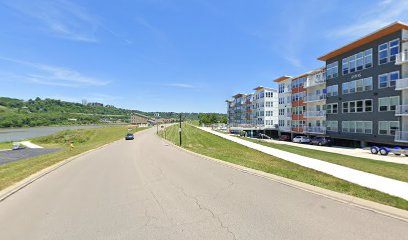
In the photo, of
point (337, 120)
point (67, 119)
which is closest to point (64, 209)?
point (337, 120)

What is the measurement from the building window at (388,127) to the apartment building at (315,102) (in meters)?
9.78

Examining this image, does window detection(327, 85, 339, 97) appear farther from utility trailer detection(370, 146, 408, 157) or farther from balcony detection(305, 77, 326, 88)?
utility trailer detection(370, 146, 408, 157)

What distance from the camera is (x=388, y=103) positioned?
1128 inches

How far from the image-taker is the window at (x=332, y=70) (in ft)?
124

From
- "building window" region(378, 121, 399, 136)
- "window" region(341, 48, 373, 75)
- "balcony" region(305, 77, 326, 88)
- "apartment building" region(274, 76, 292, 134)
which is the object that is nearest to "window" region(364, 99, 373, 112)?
"building window" region(378, 121, 399, 136)

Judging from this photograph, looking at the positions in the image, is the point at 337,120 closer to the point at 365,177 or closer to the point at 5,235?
the point at 365,177

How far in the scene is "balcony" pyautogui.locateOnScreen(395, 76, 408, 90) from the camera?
25987 millimetres

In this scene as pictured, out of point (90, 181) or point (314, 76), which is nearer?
point (90, 181)

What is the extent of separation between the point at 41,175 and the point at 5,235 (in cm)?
770

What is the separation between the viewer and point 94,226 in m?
5.54

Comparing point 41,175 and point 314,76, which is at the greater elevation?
point 314,76

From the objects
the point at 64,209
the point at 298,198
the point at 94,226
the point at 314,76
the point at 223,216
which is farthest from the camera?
the point at 314,76

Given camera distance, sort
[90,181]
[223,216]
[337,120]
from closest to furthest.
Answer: [223,216]
[90,181]
[337,120]

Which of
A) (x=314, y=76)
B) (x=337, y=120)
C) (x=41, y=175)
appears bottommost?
(x=41, y=175)
